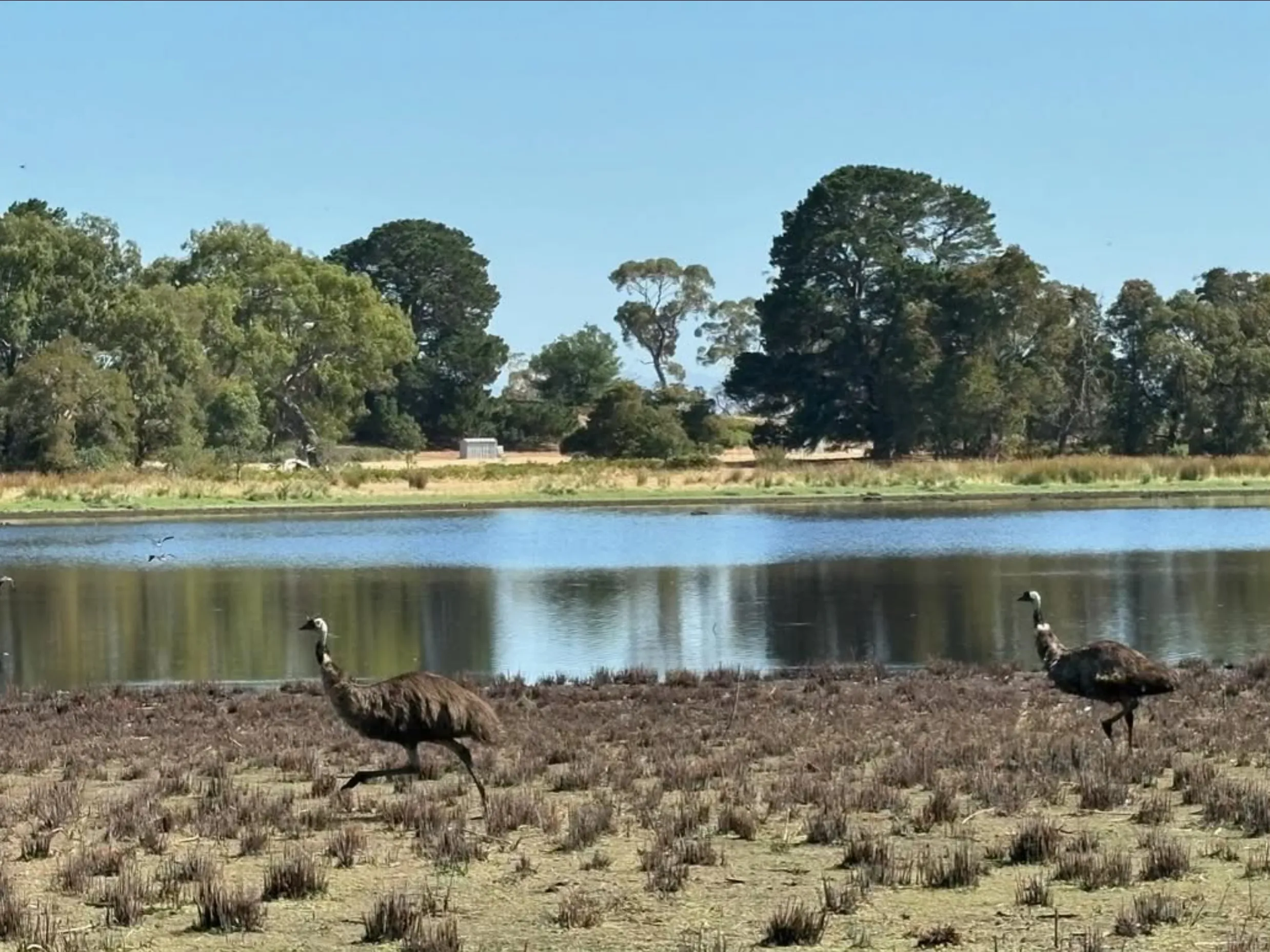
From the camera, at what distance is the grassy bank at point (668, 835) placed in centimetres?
906

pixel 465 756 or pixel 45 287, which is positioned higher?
pixel 45 287

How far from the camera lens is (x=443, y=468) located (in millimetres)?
79375

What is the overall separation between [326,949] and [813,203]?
94.7 meters

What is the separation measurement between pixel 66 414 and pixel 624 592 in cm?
4326

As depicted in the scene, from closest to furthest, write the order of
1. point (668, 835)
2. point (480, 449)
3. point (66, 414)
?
point (668, 835) → point (66, 414) → point (480, 449)

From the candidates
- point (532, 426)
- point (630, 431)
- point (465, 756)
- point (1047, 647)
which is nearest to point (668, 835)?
point (465, 756)

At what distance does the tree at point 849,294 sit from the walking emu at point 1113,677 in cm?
7751

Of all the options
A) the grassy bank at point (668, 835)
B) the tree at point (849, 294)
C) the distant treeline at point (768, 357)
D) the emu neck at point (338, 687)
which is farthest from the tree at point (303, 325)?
the emu neck at point (338, 687)

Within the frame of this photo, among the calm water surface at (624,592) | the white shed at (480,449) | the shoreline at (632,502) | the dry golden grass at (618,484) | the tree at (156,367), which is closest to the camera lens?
the calm water surface at (624,592)

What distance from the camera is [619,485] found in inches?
2825

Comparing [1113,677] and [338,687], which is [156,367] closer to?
[338,687]

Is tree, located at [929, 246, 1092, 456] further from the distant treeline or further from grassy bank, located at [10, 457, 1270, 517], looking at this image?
grassy bank, located at [10, 457, 1270, 517]

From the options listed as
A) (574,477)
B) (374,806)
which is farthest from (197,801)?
(574,477)

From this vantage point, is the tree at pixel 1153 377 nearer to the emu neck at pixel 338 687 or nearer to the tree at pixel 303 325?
the tree at pixel 303 325
